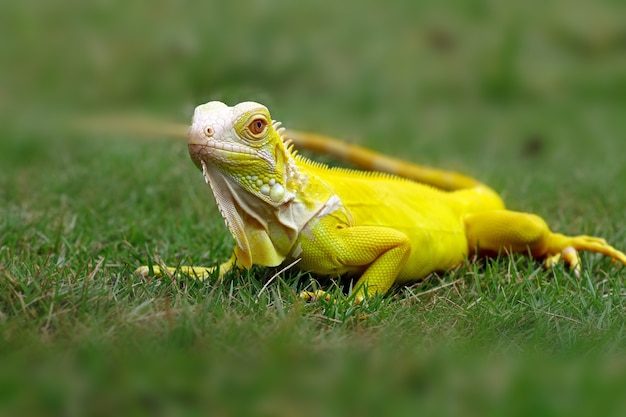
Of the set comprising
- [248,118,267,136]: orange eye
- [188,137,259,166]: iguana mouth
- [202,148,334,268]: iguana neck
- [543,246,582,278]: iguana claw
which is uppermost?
[248,118,267,136]: orange eye

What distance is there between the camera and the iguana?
386 cm

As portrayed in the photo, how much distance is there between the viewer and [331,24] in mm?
13570

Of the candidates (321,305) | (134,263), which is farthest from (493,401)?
(134,263)

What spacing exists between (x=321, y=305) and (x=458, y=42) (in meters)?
10.8

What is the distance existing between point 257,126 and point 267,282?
0.76 metres

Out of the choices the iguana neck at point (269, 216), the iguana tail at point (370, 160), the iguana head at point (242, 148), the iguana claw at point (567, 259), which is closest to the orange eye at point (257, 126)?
the iguana head at point (242, 148)

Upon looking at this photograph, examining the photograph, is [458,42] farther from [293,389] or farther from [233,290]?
[293,389]

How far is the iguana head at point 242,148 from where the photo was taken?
3.76 metres

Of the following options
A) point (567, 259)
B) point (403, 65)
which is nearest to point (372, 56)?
point (403, 65)

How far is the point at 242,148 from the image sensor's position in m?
3.83

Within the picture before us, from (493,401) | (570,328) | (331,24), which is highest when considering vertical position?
(331,24)

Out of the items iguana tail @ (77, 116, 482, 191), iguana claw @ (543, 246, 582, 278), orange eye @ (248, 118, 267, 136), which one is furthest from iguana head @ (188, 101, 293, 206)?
iguana tail @ (77, 116, 482, 191)

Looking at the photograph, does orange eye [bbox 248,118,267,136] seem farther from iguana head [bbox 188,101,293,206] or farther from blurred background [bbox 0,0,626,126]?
blurred background [bbox 0,0,626,126]

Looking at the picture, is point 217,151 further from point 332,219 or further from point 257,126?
point 332,219
